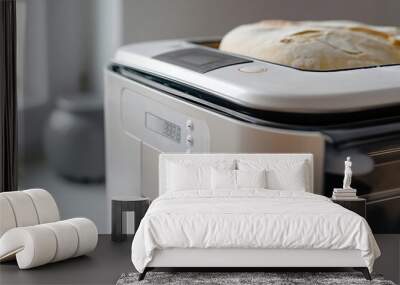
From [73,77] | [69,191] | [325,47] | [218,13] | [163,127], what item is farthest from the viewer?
[73,77]

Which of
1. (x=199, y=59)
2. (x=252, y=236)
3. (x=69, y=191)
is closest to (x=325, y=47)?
(x=199, y=59)

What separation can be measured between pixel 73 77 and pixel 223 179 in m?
2.61

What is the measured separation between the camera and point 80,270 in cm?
273

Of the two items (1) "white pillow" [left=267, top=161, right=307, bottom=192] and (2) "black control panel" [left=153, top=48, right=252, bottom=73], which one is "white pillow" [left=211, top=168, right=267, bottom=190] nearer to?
(1) "white pillow" [left=267, top=161, right=307, bottom=192]

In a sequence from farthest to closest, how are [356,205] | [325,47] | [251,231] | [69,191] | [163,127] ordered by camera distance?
[69,191]
[163,127]
[325,47]
[356,205]
[251,231]

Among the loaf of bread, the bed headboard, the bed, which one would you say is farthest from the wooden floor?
the loaf of bread

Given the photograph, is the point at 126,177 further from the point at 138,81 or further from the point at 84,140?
the point at 84,140

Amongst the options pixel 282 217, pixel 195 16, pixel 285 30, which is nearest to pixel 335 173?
pixel 282 217

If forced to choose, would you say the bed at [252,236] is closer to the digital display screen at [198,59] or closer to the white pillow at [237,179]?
the white pillow at [237,179]

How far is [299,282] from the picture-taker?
2508 millimetres

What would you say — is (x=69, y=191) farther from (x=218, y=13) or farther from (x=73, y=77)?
(x=218, y=13)

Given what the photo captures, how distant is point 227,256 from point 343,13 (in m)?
2.56

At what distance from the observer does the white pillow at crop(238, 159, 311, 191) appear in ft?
9.51

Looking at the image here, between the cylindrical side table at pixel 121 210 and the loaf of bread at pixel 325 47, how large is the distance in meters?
0.81
